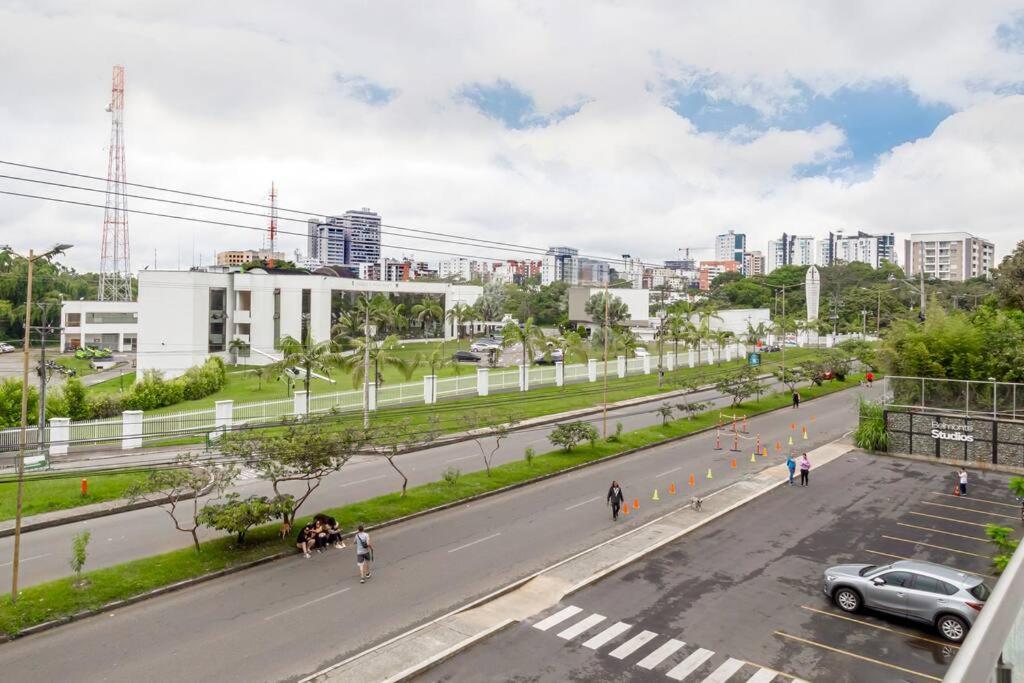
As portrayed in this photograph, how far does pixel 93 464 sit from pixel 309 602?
702 inches

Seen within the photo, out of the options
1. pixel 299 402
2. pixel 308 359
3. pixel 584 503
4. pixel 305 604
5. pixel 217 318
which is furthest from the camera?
pixel 217 318

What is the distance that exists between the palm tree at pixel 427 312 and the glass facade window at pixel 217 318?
73.9 ft

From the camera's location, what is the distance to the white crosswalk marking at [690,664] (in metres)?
14.0

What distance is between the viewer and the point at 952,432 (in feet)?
117

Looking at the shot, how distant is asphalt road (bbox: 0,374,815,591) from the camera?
2047 cm

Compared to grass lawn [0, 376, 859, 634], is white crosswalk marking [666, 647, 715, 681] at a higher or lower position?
lower

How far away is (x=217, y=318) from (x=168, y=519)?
Result: 48818mm

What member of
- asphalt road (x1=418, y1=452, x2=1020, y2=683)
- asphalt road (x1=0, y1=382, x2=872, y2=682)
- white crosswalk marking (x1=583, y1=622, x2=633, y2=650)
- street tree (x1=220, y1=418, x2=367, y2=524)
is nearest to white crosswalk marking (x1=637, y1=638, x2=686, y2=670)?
asphalt road (x1=418, y1=452, x2=1020, y2=683)

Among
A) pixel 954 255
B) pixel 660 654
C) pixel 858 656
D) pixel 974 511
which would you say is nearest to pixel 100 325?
pixel 660 654

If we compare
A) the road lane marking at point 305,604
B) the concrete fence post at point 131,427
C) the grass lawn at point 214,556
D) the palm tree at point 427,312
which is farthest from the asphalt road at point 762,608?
the palm tree at point 427,312

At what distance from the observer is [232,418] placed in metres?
36.1

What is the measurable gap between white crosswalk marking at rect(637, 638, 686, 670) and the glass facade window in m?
63.7

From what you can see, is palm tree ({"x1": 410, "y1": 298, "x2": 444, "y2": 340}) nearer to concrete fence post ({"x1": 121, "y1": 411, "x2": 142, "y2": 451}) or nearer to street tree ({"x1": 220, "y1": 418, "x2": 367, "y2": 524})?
concrete fence post ({"x1": 121, "y1": 411, "x2": 142, "y2": 451})

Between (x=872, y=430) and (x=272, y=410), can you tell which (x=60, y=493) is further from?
(x=872, y=430)
